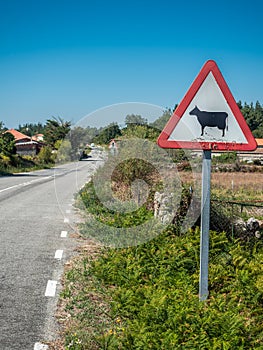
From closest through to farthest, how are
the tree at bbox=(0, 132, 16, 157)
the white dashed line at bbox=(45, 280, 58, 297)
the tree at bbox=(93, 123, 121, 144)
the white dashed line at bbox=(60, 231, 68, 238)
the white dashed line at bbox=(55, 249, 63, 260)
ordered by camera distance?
the white dashed line at bbox=(45, 280, 58, 297) < the white dashed line at bbox=(55, 249, 63, 260) < the tree at bbox=(93, 123, 121, 144) < the white dashed line at bbox=(60, 231, 68, 238) < the tree at bbox=(0, 132, 16, 157)

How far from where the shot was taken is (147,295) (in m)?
4.83

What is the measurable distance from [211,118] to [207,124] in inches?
2.7

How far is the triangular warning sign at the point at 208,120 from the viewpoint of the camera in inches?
175

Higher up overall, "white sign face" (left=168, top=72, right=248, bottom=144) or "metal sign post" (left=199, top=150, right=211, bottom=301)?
"white sign face" (left=168, top=72, right=248, bottom=144)

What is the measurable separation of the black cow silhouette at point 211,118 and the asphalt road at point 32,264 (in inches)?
96.6

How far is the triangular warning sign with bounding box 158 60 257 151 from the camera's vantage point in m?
4.45

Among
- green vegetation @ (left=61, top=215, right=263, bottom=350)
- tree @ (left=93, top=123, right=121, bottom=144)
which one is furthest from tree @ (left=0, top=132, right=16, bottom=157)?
green vegetation @ (left=61, top=215, right=263, bottom=350)

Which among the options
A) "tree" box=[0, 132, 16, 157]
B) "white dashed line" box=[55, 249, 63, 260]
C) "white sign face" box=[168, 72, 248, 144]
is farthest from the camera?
"tree" box=[0, 132, 16, 157]

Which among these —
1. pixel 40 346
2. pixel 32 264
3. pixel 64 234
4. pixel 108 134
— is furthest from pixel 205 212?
pixel 64 234

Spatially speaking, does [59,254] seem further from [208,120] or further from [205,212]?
[208,120]

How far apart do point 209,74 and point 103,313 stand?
104 inches

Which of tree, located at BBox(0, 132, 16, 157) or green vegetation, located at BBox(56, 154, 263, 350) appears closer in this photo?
green vegetation, located at BBox(56, 154, 263, 350)

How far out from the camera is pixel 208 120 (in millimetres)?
4414

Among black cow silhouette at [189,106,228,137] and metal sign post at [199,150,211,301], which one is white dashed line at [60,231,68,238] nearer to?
metal sign post at [199,150,211,301]
